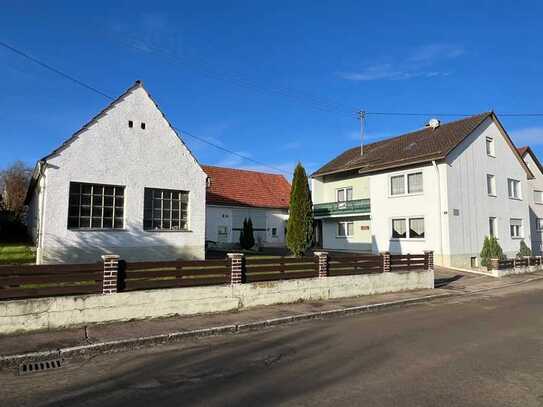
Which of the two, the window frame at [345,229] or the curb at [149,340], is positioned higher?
the window frame at [345,229]

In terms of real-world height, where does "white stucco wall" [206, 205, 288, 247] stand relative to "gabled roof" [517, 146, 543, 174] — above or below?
below

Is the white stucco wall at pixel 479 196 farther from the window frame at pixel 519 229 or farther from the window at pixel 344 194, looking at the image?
the window at pixel 344 194

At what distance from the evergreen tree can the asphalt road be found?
889cm

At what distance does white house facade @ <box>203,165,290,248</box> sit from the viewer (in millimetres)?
32188

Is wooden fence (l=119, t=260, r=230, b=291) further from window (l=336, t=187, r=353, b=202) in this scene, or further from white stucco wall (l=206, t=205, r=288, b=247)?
window (l=336, t=187, r=353, b=202)

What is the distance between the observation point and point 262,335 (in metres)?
8.58

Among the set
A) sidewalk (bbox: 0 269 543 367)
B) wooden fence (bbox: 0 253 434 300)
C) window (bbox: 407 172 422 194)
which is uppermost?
window (bbox: 407 172 422 194)

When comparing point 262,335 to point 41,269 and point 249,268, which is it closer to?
point 249,268

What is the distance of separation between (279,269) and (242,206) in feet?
72.6

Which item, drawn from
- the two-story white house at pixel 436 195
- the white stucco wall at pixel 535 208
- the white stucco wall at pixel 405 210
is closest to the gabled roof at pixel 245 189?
the two-story white house at pixel 436 195

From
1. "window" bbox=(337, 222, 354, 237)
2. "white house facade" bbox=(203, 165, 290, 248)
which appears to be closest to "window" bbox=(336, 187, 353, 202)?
"window" bbox=(337, 222, 354, 237)

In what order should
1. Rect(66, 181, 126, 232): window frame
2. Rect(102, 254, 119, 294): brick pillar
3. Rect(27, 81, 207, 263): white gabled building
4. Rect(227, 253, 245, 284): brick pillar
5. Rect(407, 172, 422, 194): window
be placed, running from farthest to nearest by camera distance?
Rect(407, 172, 422, 194): window → Rect(66, 181, 126, 232): window frame → Rect(27, 81, 207, 263): white gabled building → Rect(227, 253, 245, 284): brick pillar → Rect(102, 254, 119, 294): brick pillar

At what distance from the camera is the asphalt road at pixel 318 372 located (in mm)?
4910

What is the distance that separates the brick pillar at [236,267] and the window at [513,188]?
81.5 ft
